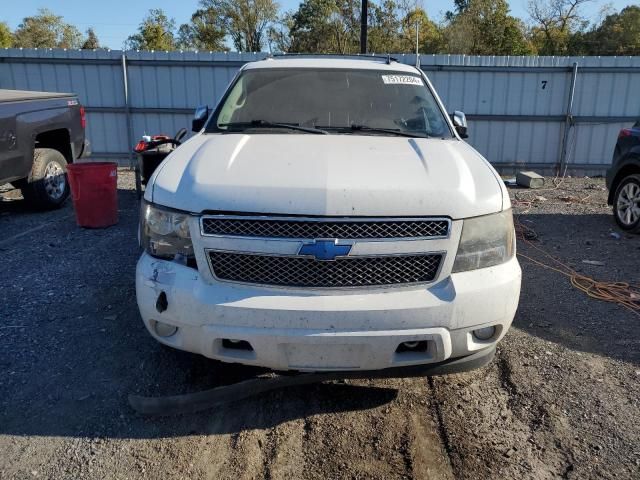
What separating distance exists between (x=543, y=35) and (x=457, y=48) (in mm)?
9749

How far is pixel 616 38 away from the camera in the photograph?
40438 mm

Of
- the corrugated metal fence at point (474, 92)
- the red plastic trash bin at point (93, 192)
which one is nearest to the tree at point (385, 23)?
the corrugated metal fence at point (474, 92)

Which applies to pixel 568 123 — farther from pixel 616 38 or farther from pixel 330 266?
pixel 616 38

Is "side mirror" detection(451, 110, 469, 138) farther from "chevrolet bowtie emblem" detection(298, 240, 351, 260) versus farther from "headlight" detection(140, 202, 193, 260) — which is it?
"headlight" detection(140, 202, 193, 260)

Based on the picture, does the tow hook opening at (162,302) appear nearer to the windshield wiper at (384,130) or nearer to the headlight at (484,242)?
the headlight at (484,242)

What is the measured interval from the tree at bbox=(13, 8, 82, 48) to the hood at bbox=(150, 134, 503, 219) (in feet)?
174

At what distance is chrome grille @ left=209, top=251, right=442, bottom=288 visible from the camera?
99.5 inches

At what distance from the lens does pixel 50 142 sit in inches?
304

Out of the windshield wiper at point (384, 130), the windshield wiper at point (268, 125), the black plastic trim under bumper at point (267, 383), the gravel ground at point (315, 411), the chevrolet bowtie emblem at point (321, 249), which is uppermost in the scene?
the windshield wiper at point (268, 125)

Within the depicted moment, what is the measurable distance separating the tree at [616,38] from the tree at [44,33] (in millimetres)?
44260

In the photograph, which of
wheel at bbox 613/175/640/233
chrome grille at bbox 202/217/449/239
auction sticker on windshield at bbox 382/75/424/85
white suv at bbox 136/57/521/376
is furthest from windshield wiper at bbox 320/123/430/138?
wheel at bbox 613/175/640/233

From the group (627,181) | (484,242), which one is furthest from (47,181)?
(627,181)

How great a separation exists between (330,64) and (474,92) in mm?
8400

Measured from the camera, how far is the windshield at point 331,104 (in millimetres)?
3791
